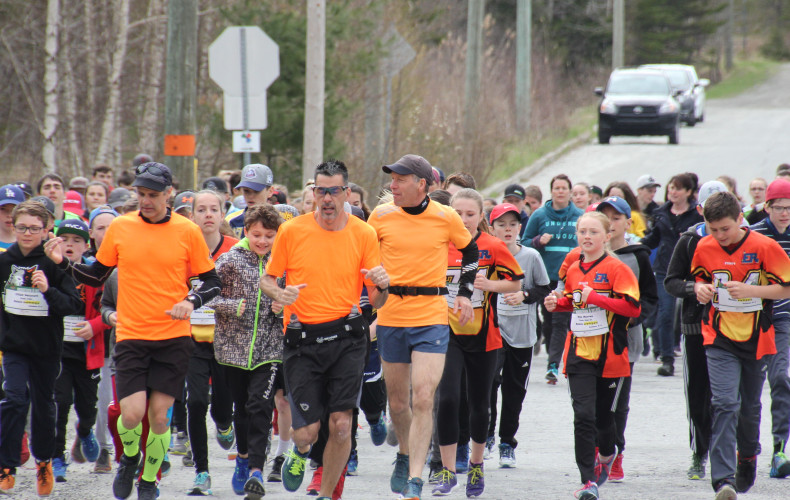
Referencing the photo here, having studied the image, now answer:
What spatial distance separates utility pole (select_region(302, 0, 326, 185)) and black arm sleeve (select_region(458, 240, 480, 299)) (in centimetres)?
793

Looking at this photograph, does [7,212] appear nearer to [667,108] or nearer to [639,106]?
[639,106]

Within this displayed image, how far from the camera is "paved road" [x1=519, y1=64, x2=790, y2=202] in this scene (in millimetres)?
26484

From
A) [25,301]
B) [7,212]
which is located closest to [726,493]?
[25,301]

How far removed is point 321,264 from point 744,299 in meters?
2.87

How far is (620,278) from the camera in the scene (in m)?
7.60

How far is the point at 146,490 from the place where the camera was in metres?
7.09

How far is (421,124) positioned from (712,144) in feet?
38.0

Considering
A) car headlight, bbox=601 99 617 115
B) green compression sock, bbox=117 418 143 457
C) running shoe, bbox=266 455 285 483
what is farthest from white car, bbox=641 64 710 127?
green compression sock, bbox=117 418 143 457

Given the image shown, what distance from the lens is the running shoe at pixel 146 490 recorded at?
A: 7082mm

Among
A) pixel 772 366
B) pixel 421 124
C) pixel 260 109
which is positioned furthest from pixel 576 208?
pixel 421 124

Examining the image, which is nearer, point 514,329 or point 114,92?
point 514,329

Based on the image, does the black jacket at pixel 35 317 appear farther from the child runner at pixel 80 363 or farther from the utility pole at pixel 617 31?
the utility pole at pixel 617 31

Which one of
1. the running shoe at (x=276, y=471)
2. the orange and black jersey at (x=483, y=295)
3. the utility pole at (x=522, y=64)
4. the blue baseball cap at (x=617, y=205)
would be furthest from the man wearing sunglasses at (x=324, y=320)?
the utility pole at (x=522, y=64)

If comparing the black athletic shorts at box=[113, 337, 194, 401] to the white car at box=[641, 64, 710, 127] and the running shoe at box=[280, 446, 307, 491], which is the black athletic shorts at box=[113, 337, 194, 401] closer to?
the running shoe at box=[280, 446, 307, 491]
